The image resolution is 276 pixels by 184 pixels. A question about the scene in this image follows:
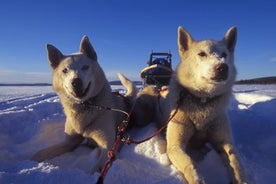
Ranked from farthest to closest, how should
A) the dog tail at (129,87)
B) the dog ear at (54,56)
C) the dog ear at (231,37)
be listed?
the dog tail at (129,87) → the dog ear at (54,56) → the dog ear at (231,37)

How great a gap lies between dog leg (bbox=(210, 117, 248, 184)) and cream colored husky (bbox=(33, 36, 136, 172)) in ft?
3.84

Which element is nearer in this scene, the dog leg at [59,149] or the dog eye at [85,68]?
the dog leg at [59,149]

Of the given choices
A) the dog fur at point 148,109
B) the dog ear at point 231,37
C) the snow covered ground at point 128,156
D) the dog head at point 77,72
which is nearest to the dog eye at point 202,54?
the dog ear at point 231,37

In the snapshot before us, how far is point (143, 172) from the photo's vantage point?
2717 mm

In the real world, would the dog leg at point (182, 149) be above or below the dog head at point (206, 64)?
below

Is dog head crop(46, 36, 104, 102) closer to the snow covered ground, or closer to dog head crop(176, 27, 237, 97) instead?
the snow covered ground

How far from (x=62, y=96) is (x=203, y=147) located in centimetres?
178

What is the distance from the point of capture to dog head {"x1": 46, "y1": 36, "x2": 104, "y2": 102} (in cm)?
328

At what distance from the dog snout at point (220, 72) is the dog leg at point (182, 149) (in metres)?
0.59

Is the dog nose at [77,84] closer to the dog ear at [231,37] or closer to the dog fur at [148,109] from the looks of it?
the dog fur at [148,109]

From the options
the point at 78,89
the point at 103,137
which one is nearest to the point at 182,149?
the point at 103,137

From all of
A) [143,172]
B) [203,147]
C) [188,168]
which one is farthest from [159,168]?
[203,147]

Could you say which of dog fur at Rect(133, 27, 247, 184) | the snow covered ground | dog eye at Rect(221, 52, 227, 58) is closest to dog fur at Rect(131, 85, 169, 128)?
the snow covered ground

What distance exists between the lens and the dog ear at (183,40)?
345 centimetres
